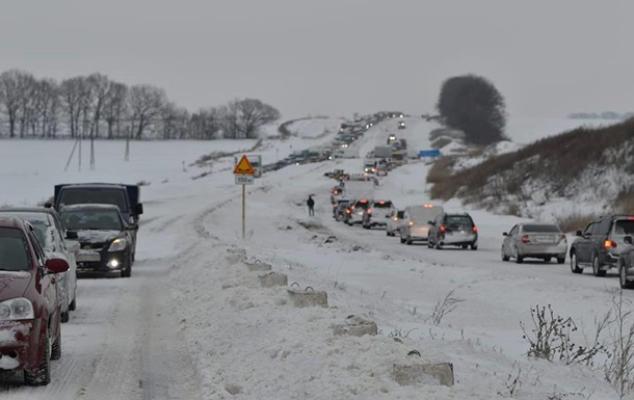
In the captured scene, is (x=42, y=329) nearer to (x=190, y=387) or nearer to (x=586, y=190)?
(x=190, y=387)

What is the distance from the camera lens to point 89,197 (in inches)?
1292

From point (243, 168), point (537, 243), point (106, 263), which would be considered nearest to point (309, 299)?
point (106, 263)

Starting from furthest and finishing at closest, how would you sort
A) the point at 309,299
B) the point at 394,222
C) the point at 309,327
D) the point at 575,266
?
the point at 394,222, the point at 575,266, the point at 309,299, the point at 309,327

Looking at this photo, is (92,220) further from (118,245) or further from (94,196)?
(94,196)

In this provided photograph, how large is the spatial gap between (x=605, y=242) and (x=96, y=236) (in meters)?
12.7

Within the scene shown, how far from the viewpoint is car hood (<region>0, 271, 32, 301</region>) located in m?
11.4

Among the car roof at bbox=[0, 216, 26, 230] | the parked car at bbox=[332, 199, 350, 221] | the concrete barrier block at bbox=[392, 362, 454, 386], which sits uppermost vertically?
the car roof at bbox=[0, 216, 26, 230]

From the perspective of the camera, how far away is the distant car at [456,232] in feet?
156

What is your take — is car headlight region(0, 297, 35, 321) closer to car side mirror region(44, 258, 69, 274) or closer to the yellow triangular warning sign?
car side mirror region(44, 258, 69, 274)

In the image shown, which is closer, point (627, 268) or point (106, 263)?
point (627, 268)

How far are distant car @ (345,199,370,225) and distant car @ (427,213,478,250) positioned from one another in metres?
25.2

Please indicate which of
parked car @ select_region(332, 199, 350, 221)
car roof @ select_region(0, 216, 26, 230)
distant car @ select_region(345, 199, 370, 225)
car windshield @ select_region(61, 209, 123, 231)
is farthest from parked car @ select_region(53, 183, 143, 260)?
parked car @ select_region(332, 199, 350, 221)

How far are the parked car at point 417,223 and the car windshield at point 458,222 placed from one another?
452 centimetres

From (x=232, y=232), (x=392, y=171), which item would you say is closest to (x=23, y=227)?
(x=232, y=232)
